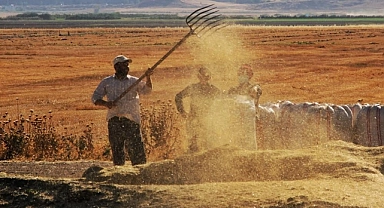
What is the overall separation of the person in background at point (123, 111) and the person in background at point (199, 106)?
2.20ft

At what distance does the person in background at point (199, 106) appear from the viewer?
7.53m

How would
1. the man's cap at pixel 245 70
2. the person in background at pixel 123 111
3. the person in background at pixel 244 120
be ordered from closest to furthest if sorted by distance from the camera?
the person in background at pixel 123 111
the person in background at pixel 244 120
the man's cap at pixel 245 70

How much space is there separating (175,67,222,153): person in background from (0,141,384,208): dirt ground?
2598 mm

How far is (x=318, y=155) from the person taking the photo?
4.62m

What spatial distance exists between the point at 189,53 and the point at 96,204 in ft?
97.4

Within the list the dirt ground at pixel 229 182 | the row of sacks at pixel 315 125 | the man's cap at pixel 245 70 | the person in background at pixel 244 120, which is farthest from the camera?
the row of sacks at pixel 315 125

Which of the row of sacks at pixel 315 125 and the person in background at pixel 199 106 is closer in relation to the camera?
the person in background at pixel 199 106

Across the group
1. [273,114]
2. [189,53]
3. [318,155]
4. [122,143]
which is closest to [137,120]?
[122,143]

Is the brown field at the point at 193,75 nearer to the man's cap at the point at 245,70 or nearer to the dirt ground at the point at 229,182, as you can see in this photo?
the man's cap at the point at 245,70

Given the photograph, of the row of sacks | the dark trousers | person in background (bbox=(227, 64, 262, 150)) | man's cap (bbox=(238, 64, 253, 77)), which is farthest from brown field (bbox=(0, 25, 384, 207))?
the dark trousers

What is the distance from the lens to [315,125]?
8.55m

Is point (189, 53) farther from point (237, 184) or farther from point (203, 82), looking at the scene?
point (237, 184)

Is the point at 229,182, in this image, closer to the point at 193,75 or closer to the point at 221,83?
the point at 221,83

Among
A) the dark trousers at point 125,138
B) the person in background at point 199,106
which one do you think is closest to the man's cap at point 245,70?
the person in background at point 199,106
